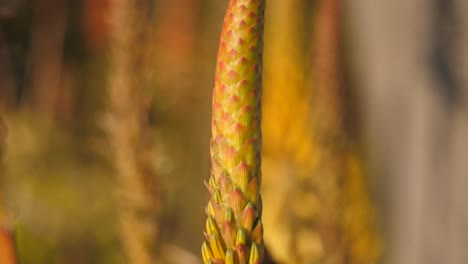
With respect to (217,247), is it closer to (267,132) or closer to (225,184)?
(225,184)

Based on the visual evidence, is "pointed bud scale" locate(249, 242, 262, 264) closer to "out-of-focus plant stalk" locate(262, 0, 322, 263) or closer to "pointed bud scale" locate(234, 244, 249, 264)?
"pointed bud scale" locate(234, 244, 249, 264)

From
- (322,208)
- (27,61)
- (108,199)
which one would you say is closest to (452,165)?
(322,208)

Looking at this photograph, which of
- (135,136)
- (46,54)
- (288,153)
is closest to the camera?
(135,136)

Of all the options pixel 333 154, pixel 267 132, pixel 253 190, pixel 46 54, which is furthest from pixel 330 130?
→ pixel 46 54

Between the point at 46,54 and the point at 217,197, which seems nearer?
the point at 217,197

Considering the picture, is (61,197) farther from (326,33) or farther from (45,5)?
(326,33)

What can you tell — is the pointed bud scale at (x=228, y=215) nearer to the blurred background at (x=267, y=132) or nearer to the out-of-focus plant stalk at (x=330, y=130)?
the blurred background at (x=267, y=132)

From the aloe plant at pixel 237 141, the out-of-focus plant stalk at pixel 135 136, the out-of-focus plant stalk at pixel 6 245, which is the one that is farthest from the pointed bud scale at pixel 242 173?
the out-of-focus plant stalk at pixel 135 136
